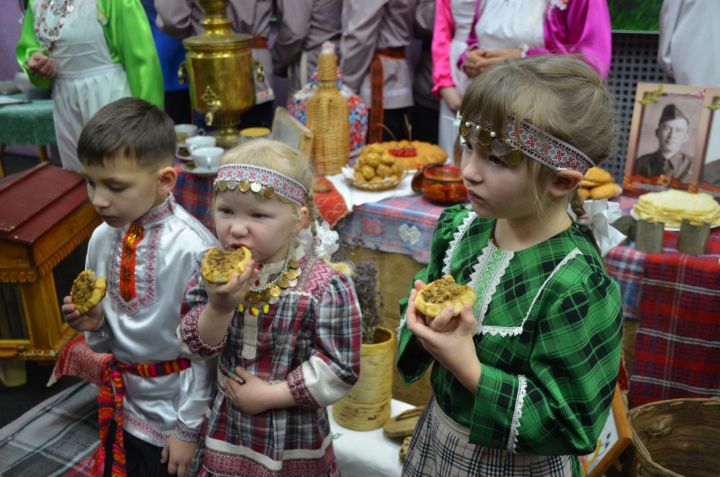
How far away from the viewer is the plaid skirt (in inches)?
51.2

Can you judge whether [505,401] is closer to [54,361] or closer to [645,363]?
[645,363]

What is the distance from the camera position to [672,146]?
2.68m

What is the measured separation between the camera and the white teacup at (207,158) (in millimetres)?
2910

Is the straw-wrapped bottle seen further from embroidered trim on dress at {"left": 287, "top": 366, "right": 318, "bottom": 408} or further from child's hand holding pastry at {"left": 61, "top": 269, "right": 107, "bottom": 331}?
embroidered trim on dress at {"left": 287, "top": 366, "right": 318, "bottom": 408}

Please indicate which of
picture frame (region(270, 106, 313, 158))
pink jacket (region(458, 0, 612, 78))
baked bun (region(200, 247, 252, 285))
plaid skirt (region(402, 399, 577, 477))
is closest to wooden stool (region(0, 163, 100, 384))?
picture frame (region(270, 106, 313, 158))

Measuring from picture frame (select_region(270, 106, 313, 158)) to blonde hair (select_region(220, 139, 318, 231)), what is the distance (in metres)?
1.09

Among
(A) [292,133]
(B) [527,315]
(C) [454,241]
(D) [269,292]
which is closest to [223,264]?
(D) [269,292]

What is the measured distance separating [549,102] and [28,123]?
422cm

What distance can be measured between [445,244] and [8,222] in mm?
2069

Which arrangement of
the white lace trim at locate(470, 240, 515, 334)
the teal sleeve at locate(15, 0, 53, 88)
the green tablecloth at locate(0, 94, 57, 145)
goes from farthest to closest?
the green tablecloth at locate(0, 94, 57, 145)
the teal sleeve at locate(15, 0, 53, 88)
the white lace trim at locate(470, 240, 515, 334)

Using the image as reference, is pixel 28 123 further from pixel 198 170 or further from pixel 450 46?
pixel 450 46

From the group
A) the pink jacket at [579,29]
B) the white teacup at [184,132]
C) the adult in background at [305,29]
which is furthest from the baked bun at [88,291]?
the adult in background at [305,29]

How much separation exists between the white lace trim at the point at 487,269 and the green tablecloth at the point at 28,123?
3.96 m

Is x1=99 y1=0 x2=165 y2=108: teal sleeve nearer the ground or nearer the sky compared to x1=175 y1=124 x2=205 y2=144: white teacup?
nearer the sky
